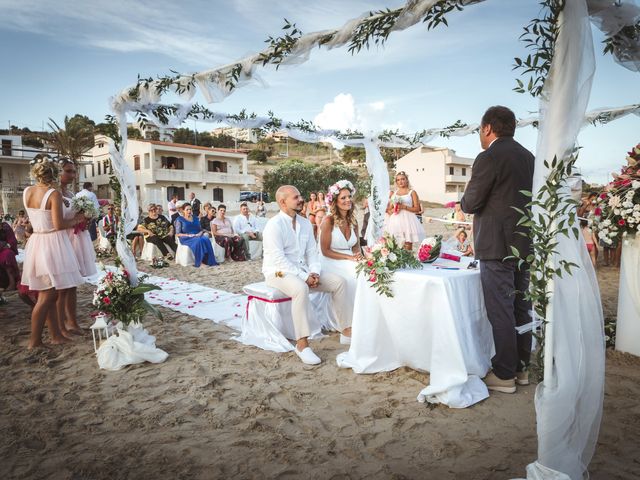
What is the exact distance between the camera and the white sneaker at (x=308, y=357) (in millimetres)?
4340

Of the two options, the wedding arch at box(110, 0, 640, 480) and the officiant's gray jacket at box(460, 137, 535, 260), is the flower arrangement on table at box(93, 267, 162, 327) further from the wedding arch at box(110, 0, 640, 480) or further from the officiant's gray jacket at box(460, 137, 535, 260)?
the wedding arch at box(110, 0, 640, 480)

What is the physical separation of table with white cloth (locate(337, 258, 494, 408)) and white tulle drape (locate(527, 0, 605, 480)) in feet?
3.46

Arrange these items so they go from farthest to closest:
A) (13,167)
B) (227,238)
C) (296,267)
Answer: (13,167) < (227,238) < (296,267)

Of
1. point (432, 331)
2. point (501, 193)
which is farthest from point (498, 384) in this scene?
point (501, 193)

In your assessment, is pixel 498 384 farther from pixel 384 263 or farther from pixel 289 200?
pixel 289 200

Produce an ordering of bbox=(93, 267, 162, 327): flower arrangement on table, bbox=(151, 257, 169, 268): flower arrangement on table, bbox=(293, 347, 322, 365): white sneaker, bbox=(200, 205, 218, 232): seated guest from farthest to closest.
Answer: bbox=(200, 205, 218, 232): seated guest, bbox=(151, 257, 169, 268): flower arrangement on table, bbox=(93, 267, 162, 327): flower arrangement on table, bbox=(293, 347, 322, 365): white sneaker

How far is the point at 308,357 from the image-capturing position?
14.3ft

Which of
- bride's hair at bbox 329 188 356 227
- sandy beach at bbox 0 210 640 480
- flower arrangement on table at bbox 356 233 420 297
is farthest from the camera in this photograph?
bride's hair at bbox 329 188 356 227

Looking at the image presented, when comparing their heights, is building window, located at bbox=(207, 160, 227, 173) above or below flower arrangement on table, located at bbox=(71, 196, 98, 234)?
above

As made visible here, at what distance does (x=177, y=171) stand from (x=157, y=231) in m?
28.8

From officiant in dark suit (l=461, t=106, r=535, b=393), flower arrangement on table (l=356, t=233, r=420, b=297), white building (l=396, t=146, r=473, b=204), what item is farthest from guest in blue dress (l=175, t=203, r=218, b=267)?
white building (l=396, t=146, r=473, b=204)

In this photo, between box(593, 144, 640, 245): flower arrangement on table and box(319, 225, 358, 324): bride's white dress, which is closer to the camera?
box(593, 144, 640, 245): flower arrangement on table

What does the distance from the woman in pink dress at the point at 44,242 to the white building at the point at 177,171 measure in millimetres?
31913

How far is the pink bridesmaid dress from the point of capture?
4.56m
